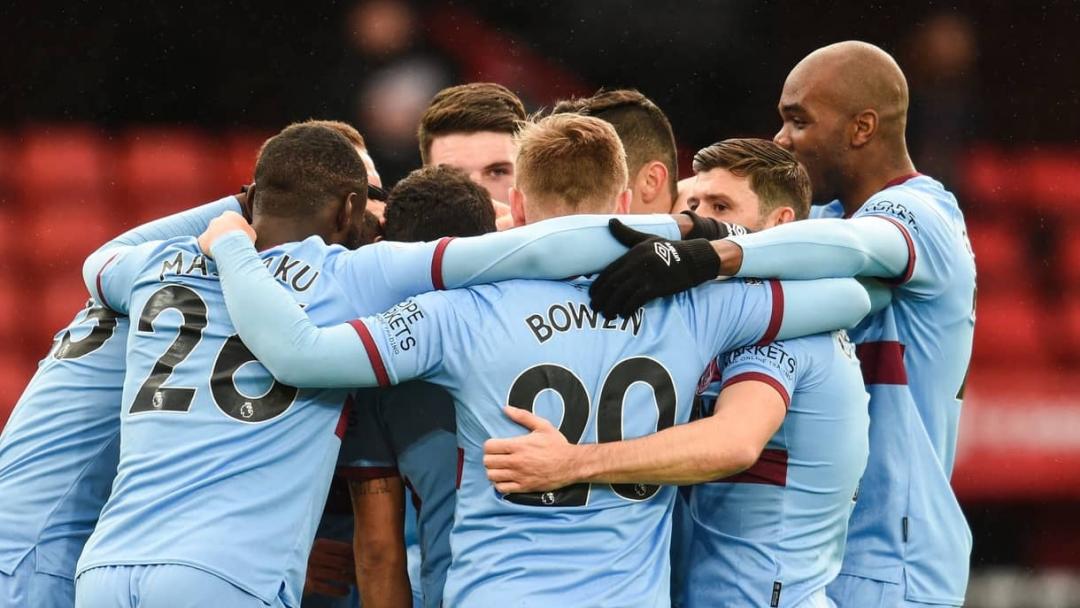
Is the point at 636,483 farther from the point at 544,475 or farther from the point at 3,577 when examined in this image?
the point at 3,577

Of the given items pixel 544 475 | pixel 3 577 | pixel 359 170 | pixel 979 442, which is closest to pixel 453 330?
pixel 544 475

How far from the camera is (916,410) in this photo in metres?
3.39

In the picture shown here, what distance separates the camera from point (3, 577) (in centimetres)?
299

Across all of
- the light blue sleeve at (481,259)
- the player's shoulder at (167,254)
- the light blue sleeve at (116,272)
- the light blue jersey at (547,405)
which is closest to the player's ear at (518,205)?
the light blue sleeve at (481,259)

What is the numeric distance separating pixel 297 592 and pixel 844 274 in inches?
58.6

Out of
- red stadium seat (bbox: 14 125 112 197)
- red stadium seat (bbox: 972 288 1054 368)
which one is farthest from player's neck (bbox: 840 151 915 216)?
red stadium seat (bbox: 14 125 112 197)

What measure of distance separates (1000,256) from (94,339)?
6610 millimetres

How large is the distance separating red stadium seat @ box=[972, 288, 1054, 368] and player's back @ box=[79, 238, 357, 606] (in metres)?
6.08

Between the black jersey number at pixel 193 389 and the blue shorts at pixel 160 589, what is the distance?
0.36 m

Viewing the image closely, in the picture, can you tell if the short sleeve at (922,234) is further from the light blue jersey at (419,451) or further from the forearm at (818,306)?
the light blue jersey at (419,451)

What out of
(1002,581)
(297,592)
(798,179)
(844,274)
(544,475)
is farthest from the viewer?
(1002,581)

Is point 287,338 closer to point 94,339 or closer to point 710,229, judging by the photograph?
point 94,339

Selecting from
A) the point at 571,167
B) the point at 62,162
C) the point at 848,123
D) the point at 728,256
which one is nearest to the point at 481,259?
the point at 571,167

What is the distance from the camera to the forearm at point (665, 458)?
259 cm
